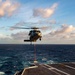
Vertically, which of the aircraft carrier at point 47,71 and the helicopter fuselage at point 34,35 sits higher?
the helicopter fuselage at point 34,35

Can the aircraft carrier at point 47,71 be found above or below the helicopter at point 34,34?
below

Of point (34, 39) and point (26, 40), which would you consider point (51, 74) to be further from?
point (26, 40)

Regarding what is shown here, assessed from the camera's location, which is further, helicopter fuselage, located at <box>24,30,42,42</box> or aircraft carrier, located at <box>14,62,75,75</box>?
helicopter fuselage, located at <box>24,30,42,42</box>

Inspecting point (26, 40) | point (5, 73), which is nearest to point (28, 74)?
point (26, 40)

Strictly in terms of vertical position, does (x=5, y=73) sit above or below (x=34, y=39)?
below

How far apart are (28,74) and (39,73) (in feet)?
6.22

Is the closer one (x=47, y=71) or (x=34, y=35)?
(x=47, y=71)

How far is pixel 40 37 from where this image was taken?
3838 centimetres

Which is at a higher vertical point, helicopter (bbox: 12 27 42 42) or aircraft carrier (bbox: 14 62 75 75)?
helicopter (bbox: 12 27 42 42)

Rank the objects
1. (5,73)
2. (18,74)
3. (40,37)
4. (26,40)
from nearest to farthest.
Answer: (18,74) < (40,37) < (26,40) < (5,73)

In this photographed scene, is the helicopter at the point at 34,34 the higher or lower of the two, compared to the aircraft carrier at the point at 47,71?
higher

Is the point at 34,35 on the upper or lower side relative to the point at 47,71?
upper

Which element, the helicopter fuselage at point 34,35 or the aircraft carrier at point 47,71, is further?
the helicopter fuselage at point 34,35

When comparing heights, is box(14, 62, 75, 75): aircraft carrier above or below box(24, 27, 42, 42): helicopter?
below
